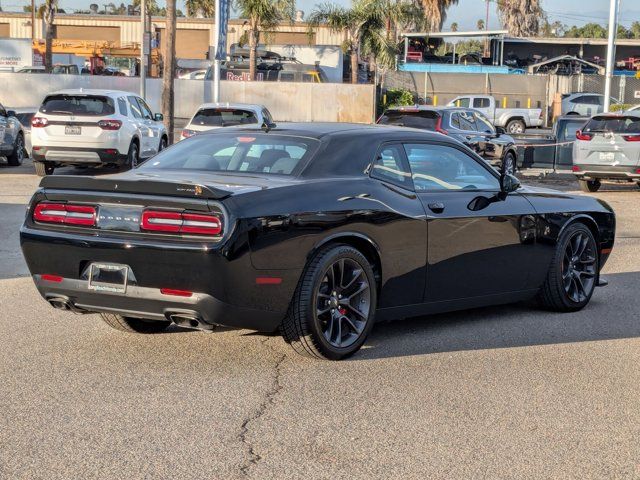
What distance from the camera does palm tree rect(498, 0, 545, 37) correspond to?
276 ft


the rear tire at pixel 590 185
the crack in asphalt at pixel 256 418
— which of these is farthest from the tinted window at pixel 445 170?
the rear tire at pixel 590 185

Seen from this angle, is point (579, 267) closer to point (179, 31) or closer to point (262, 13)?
point (262, 13)

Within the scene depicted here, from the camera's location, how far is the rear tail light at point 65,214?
6.59 meters

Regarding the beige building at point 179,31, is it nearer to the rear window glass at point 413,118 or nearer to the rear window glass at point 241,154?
the rear window glass at point 413,118

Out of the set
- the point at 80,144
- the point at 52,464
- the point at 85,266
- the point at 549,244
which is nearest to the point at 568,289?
the point at 549,244

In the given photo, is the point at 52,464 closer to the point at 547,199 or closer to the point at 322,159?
the point at 322,159

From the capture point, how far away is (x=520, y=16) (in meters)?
84.2

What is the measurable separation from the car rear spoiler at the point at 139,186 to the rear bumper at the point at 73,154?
46.8 ft

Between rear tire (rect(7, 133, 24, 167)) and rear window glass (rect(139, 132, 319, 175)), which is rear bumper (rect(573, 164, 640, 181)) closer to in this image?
rear tire (rect(7, 133, 24, 167))

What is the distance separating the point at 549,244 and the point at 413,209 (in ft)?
5.48

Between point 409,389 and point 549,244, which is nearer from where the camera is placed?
point 409,389

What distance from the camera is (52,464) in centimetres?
476

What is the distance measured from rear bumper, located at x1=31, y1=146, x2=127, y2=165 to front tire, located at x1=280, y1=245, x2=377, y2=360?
14726 mm

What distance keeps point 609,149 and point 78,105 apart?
10.4 m
